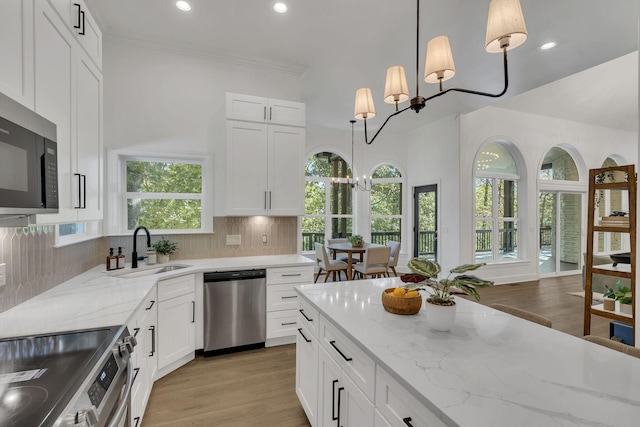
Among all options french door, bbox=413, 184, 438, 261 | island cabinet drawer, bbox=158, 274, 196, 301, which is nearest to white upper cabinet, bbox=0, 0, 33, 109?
island cabinet drawer, bbox=158, 274, 196, 301

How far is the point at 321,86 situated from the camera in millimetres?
4500

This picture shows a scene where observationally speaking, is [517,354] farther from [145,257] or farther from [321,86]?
[321,86]

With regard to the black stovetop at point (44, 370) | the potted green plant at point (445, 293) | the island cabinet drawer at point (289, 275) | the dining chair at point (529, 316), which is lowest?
the island cabinet drawer at point (289, 275)

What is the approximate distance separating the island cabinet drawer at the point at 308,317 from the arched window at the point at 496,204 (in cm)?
518

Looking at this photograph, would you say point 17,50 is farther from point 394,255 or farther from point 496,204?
point 496,204

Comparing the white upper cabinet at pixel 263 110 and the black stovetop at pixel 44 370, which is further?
the white upper cabinet at pixel 263 110

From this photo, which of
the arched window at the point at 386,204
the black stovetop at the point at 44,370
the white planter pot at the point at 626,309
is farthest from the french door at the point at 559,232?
the black stovetop at the point at 44,370

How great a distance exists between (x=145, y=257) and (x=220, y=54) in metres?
2.46

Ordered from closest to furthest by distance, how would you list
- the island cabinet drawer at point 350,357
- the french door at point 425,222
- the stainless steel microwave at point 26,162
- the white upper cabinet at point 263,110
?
1. the stainless steel microwave at point 26,162
2. the island cabinet drawer at point 350,357
3. the white upper cabinet at point 263,110
4. the french door at point 425,222

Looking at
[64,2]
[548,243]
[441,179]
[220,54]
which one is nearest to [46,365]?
[64,2]

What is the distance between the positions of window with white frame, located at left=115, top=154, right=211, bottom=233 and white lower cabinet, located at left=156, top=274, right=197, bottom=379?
0.94 metres

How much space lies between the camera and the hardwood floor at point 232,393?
6.84 feet

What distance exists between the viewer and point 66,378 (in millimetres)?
996

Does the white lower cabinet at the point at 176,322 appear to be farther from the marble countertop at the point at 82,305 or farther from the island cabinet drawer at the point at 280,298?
the island cabinet drawer at the point at 280,298
